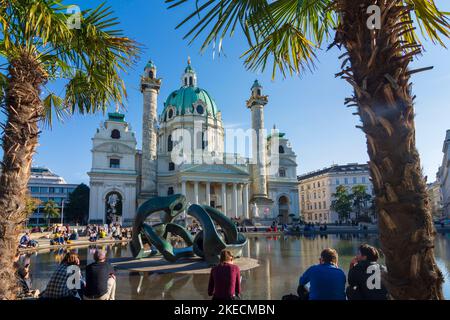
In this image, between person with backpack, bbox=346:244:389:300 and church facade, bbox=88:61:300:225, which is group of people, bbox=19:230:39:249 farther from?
church facade, bbox=88:61:300:225

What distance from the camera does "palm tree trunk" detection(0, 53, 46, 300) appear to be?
410 cm

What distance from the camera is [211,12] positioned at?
3051 millimetres

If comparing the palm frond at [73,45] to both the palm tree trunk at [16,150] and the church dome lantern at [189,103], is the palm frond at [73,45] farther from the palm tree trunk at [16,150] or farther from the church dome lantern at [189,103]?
the church dome lantern at [189,103]

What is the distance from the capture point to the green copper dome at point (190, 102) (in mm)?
65369

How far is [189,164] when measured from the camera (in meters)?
54.0

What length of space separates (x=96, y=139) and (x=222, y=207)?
24.8m

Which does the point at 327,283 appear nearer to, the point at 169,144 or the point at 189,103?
the point at 169,144

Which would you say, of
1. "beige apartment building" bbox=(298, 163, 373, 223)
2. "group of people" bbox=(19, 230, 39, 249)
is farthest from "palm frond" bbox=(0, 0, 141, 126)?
"beige apartment building" bbox=(298, 163, 373, 223)

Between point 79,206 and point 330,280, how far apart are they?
65224mm

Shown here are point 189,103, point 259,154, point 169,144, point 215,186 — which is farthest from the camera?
point 189,103

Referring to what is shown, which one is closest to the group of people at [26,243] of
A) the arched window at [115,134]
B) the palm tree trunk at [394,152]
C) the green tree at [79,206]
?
the palm tree trunk at [394,152]

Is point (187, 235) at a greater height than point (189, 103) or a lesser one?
lesser

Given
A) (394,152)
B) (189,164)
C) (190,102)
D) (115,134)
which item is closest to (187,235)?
(394,152)
